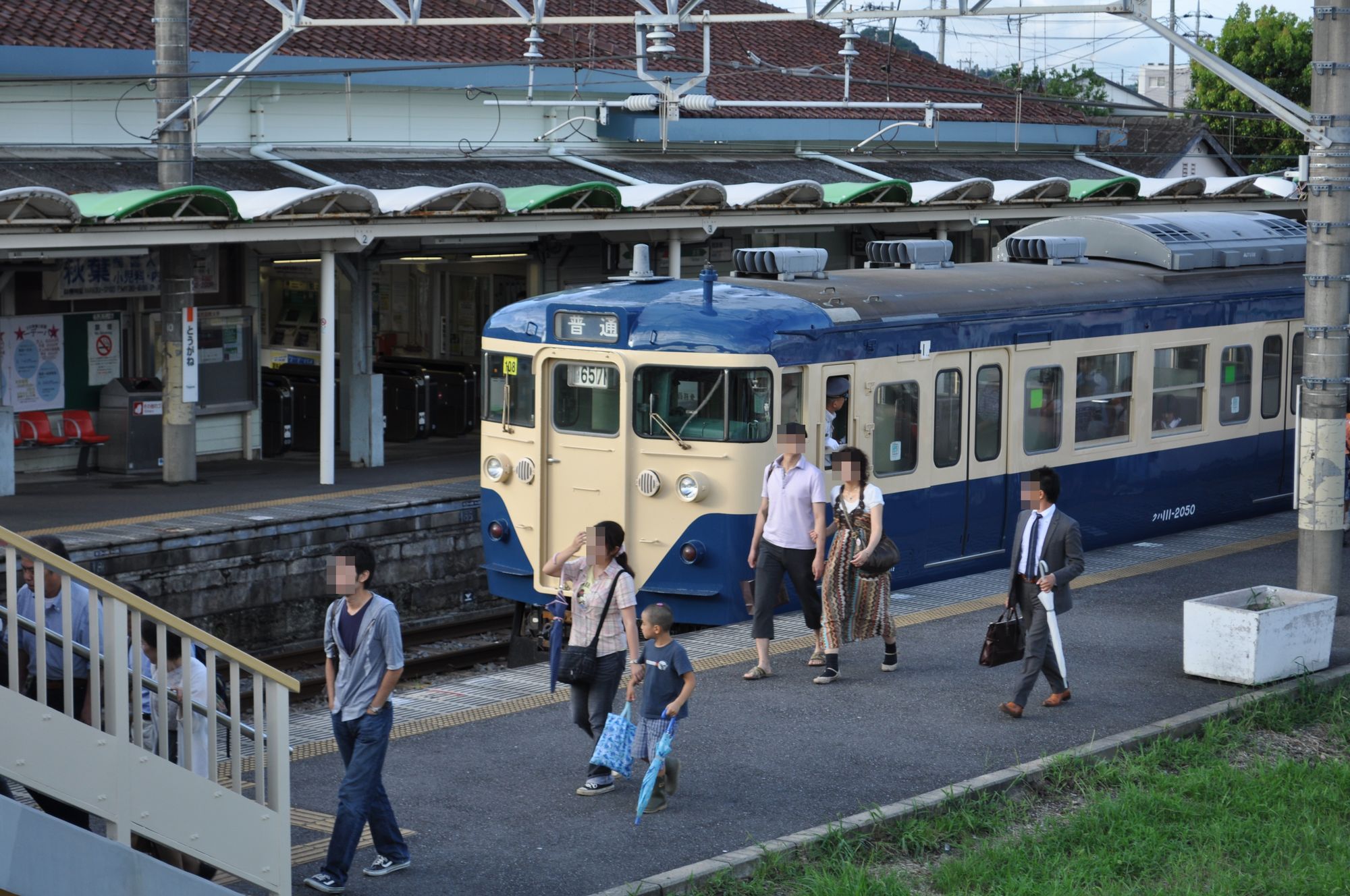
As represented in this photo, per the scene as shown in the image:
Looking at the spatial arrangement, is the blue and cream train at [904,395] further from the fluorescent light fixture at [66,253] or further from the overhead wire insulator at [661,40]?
the fluorescent light fixture at [66,253]

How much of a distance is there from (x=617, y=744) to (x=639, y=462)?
13.4ft

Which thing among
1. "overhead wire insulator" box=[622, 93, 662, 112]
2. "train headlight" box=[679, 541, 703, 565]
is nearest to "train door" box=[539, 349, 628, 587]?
"train headlight" box=[679, 541, 703, 565]

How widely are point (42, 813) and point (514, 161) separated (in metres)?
18.9

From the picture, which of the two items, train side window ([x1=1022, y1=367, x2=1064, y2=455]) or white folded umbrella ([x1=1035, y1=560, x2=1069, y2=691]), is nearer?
white folded umbrella ([x1=1035, y1=560, x2=1069, y2=691])

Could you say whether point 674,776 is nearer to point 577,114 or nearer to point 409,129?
point 409,129

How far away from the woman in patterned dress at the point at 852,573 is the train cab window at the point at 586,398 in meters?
2.15

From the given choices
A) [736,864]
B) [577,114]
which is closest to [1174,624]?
[736,864]

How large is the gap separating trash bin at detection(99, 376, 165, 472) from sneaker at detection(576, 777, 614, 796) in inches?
460

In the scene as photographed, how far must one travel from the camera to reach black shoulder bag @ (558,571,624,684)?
826 centimetres

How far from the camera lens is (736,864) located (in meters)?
7.40

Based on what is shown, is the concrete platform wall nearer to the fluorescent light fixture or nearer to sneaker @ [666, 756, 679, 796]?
the fluorescent light fixture

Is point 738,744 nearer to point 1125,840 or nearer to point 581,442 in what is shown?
point 1125,840

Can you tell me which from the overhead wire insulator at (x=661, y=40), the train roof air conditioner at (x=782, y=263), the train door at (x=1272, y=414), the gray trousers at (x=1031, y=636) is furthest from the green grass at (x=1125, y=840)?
the train door at (x=1272, y=414)

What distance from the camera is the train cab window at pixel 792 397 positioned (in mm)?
11859
